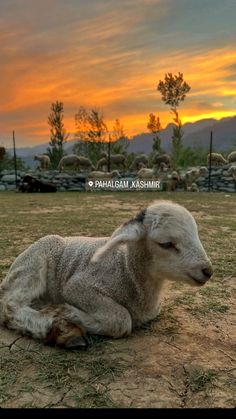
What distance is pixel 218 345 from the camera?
300 centimetres

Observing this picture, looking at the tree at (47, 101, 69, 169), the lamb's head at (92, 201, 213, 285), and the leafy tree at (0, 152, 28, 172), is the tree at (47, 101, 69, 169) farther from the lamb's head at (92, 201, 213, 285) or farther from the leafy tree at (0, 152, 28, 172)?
the lamb's head at (92, 201, 213, 285)

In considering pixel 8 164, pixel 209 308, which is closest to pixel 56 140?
pixel 8 164

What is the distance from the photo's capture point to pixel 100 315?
2.95 metres

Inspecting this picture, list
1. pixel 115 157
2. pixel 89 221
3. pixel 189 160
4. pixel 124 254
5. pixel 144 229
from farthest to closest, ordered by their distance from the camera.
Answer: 1. pixel 189 160
2. pixel 115 157
3. pixel 89 221
4. pixel 124 254
5. pixel 144 229

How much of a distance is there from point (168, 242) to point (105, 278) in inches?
23.5

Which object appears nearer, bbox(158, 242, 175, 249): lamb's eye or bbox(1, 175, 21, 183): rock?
bbox(158, 242, 175, 249): lamb's eye

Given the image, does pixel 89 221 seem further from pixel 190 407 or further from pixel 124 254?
pixel 190 407

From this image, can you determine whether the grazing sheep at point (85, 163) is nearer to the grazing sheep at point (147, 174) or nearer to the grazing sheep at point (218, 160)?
the grazing sheep at point (147, 174)

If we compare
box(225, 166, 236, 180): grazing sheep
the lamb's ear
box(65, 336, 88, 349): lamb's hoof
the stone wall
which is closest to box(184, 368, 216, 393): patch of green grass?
box(65, 336, 88, 349): lamb's hoof

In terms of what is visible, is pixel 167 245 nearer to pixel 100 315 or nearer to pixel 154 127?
pixel 100 315

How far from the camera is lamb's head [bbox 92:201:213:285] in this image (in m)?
2.79

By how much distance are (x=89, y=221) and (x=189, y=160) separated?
2321 cm

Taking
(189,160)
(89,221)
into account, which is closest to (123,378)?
(89,221)

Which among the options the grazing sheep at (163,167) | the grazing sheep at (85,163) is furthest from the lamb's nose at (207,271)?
the grazing sheep at (85,163)
